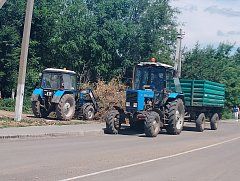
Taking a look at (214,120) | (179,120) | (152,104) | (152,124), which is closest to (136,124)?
(152,104)

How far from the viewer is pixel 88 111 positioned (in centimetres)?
2953

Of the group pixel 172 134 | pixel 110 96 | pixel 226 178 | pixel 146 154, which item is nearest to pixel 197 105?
pixel 172 134

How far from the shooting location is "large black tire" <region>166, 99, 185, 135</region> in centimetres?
2320

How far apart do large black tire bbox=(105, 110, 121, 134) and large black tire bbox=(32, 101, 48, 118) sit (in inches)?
241

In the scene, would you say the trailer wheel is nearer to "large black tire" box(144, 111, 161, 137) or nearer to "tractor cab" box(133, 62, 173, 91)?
"tractor cab" box(133, 62, 173, 91)

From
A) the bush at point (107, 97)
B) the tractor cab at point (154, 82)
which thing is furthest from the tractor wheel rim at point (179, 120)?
the bush at point (107, 97)

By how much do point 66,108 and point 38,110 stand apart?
5.15 feet

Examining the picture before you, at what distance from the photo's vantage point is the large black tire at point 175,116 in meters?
23.2

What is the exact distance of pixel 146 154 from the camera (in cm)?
1541

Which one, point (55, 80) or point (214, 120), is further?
point (214, 120)

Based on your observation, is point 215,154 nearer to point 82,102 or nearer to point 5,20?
point 82,102

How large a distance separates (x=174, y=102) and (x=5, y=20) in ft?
74.1

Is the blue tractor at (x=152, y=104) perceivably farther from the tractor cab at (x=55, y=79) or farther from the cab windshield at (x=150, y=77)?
the tractor cab at (x=55, y=79)

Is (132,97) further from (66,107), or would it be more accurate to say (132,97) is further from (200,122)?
(200,122)
